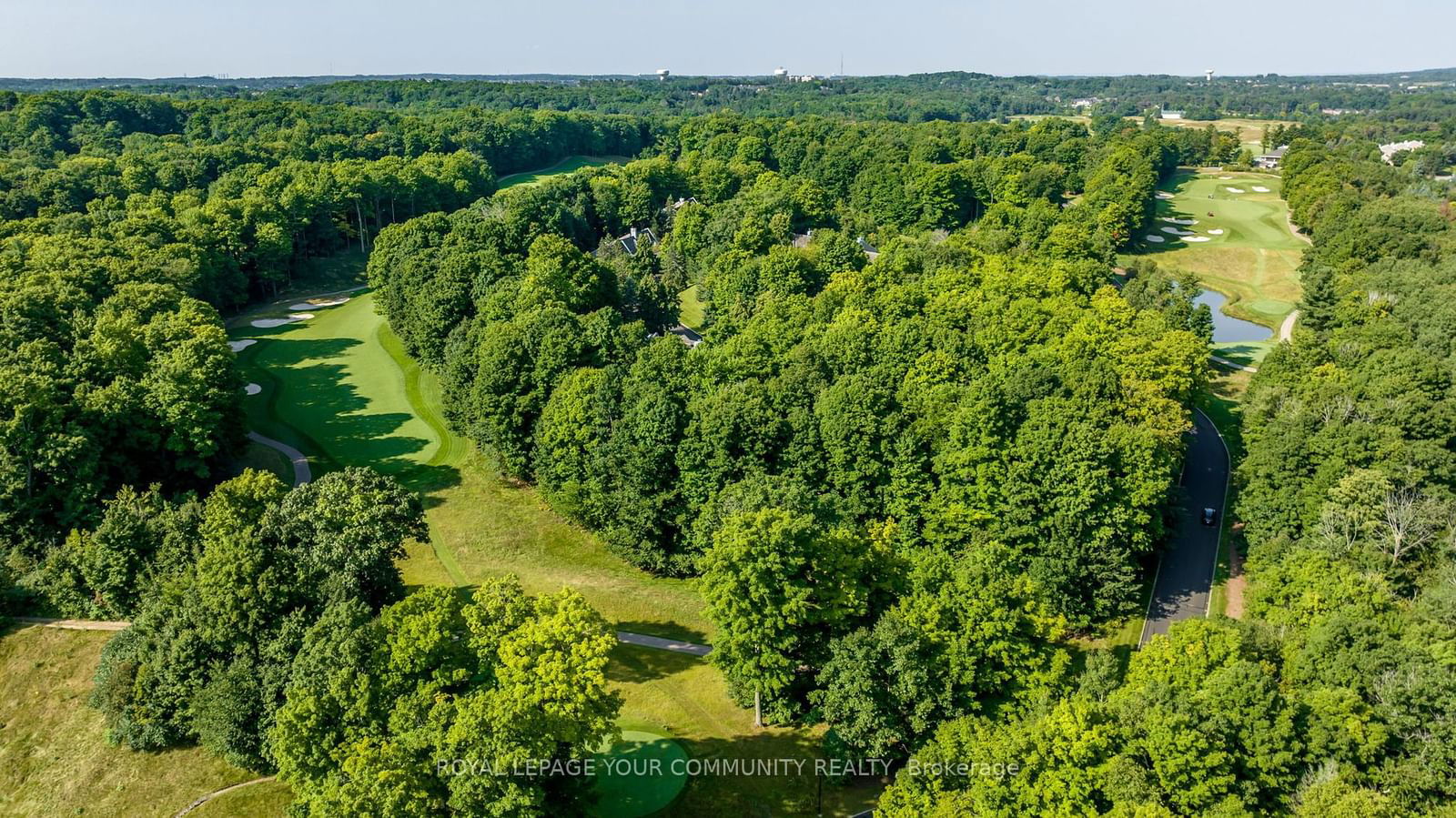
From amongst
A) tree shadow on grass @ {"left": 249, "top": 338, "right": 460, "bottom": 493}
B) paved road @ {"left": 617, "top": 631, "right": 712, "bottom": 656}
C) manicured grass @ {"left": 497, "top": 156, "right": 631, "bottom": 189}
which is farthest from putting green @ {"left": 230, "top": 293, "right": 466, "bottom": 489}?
manicured grass @ {"left": 497, "top": 156, "right": 631, "bottom": 189}

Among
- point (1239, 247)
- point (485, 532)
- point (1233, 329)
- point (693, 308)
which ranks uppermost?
point (1239, 247)

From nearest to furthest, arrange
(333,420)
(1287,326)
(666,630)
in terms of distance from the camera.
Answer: (666,630), (333,420), (1287,326)

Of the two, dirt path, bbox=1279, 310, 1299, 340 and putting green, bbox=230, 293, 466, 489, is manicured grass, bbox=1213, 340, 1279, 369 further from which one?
putting green, bbox=230, 293, 466, 489

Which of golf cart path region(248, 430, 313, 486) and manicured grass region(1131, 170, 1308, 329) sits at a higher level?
manicured grass region(1131, 170, 1308, 329)

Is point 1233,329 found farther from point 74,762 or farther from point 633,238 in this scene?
point 74,762

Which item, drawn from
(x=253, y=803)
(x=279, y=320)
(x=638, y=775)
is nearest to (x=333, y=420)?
(x=279, y=320)

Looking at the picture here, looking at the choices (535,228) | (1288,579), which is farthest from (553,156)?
(1288,579)

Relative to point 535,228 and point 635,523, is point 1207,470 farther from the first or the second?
point 535,228
